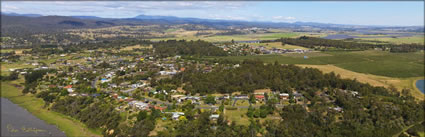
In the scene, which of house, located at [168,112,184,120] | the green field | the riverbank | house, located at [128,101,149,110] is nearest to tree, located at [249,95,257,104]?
house, located at [168,112,184,120]

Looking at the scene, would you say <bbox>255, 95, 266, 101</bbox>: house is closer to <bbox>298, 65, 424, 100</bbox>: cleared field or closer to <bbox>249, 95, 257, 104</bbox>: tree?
<bbox>249, 95, 257, 104</bbox>: tree

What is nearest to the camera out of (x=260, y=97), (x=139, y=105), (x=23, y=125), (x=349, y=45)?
(x=23, y=125)

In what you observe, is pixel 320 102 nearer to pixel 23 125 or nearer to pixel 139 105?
pixel 139 105

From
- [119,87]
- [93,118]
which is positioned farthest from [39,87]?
[93,118]

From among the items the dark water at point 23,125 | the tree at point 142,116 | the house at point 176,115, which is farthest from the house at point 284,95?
the dark water at point 23,125

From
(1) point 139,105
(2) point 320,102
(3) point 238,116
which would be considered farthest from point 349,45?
(1) point 139,105

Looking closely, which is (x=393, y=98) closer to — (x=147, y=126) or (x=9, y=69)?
(x=147, y=126)
